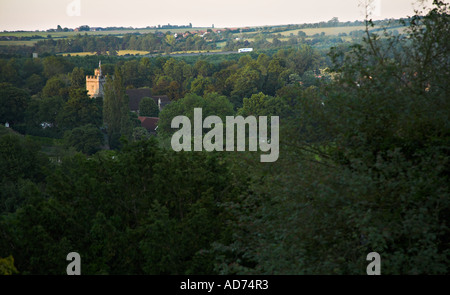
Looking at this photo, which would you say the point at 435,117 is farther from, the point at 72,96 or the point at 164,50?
the point at 164,50

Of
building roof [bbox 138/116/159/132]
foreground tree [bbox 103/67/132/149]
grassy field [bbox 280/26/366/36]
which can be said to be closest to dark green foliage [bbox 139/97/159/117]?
building roof [bbox 138/116/159/132]

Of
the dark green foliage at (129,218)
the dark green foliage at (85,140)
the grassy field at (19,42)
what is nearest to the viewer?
the dark green foliage at (129,218)

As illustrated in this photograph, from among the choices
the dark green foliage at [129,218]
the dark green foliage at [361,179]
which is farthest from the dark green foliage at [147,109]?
the dark green foliage at [361,179]

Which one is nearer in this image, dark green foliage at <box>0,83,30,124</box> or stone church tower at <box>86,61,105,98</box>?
dark green foliage at <box>0,83,30,124</box>

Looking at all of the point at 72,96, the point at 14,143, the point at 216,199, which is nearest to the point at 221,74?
the point at 72,96

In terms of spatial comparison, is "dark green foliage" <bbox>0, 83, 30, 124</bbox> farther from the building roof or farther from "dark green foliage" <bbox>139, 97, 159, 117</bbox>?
"dark green foliage" <bbox>139, 97, 159, 117</bbox>

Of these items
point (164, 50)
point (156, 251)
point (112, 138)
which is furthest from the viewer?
point (164, 50)

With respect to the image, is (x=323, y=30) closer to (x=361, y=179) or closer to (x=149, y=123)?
(x=149, y=123)

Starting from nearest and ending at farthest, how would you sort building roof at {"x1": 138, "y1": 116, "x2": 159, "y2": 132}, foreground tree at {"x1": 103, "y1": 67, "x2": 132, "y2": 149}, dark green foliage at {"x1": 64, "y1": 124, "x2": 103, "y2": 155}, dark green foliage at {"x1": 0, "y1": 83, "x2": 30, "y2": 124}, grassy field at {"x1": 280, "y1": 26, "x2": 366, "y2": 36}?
dark green foliage at {"x1": 64, "y1": 124, "x2": 103, "y2": 155} → foreground tree at {"x1": 103, "y1": 67, "x2": 132, "y2": 149} → dark green foliage at {"x1": 0, "y1": 83, "x2": 30, "y2": 124} → building roof at {"x1": 138, "y1": 116, "x2": 159, "y2": 132} → grassy field at {"x1": 280, "y1": 26, "x2": 366, "y2": 36}

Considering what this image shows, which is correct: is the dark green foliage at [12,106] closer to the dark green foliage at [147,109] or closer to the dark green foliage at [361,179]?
the dark green foliage at [147,109]

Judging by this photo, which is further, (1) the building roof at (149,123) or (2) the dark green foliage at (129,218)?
(1) the building roof at (149,123)

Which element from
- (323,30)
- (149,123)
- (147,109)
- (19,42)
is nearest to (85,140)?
(149,123)
